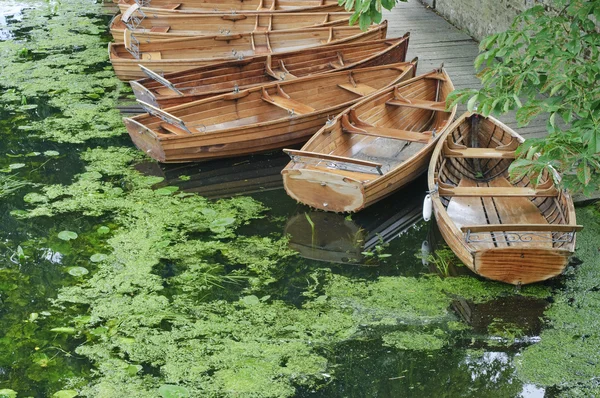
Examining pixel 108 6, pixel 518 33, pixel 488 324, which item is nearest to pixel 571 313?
pixel 488 324

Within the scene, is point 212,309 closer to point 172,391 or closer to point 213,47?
point 172,391

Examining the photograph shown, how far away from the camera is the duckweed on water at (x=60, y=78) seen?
25.7 ft

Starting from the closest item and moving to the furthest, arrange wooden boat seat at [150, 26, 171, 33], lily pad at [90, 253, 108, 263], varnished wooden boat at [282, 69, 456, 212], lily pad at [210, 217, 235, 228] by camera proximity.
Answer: lily pad at [90, 253, 108, 263] < varnished wooden boat at [282, 69, 456, 212] < lily pad at [210, 217, 235, 228] < wooden boat seat at [150, 26, 171, 33]

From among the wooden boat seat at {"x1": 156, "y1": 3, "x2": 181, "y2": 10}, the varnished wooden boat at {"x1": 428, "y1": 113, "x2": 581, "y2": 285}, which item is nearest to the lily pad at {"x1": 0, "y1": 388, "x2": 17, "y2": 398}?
the varnished wooden boat at {"x1": 428, "y1": 113, "x2": 581, "y2": 285}

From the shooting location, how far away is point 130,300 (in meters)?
5.04

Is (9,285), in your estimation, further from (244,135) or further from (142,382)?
(244,135)

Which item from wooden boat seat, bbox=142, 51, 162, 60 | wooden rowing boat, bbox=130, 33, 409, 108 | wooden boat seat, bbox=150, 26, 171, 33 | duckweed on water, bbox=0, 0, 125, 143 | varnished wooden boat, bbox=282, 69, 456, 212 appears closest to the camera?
varnished wooden boat, bbox=282, 69, 456, 212

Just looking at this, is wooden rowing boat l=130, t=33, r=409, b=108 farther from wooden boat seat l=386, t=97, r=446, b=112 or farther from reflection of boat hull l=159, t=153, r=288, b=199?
wooden boat seat l=386, t=97, r=446, b=112

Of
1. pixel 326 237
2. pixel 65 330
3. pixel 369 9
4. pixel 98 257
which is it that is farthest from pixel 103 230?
pixel 369 9

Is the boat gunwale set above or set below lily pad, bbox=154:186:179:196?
above

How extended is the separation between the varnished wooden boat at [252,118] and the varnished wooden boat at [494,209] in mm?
1449

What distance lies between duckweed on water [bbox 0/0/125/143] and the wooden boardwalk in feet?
12.4

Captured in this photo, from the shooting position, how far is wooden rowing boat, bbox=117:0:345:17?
33.4 feet

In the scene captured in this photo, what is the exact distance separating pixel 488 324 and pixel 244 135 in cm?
305
